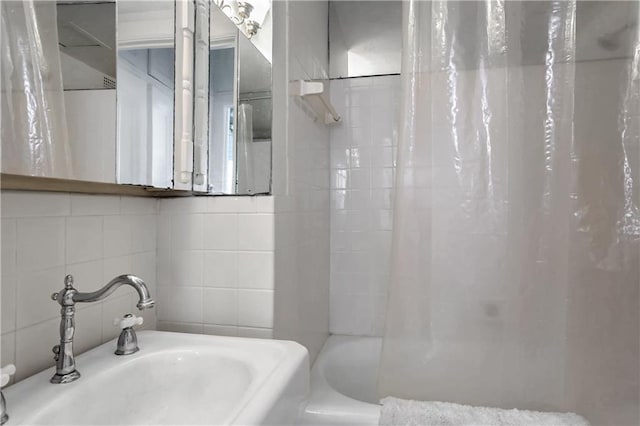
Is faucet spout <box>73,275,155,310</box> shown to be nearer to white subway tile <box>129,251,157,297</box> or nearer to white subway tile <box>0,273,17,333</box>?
white subway tile <box>0,273,17,333</box>

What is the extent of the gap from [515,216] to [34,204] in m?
1.21

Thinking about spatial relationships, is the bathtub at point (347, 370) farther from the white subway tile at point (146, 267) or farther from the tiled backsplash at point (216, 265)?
the white subway tile at point (146, 267)

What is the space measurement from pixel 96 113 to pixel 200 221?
0.38 m

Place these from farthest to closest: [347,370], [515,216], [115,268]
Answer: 1. [347,370]
2. [515,216]
3. [115,268]

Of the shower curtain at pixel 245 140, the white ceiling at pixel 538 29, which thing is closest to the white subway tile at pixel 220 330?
the shower curtain at pixel 245 140

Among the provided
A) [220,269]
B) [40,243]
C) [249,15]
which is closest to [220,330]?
[220,269]

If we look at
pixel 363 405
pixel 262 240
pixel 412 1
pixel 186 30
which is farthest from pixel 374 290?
pixel 186 30

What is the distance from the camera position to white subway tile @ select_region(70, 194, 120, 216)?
29.3 inches

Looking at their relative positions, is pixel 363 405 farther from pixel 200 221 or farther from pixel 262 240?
pixel 200 221

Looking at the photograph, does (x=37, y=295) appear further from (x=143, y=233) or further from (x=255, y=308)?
(x=255, y=308)

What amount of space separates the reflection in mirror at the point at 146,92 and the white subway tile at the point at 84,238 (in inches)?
4.4

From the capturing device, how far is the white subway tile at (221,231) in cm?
100

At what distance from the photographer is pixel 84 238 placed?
2.51 ft

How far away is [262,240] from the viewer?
0.98 meters
